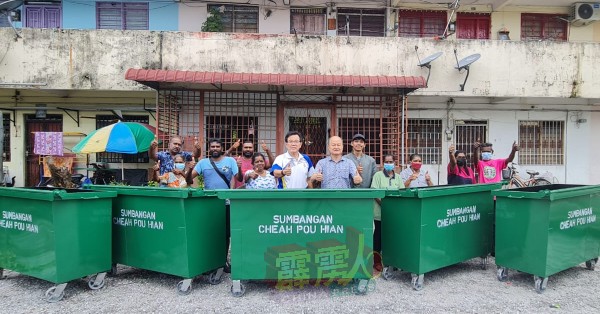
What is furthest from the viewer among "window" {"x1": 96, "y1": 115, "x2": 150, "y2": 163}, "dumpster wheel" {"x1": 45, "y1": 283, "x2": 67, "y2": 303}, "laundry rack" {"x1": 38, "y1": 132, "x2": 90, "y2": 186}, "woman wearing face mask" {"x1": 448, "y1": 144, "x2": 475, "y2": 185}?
"window" {"x1": 96, "y1": 115, "x2": 150, "y2": 163}

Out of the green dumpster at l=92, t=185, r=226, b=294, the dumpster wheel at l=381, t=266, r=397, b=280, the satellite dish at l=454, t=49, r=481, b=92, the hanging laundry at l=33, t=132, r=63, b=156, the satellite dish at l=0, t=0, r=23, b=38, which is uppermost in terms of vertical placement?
the satellite dish at l=0, t=0, r=23, b=38

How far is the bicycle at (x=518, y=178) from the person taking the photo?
9.75 meters

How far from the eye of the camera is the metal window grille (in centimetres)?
1088


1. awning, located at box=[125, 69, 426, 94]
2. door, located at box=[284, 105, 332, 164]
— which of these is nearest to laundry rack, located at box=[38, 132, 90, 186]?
awning, located at box=[125, 69, 426, 94]

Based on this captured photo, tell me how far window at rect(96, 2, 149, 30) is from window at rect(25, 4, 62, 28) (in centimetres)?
119

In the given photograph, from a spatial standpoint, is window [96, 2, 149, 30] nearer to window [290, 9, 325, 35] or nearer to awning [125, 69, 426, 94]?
awning [125, 69, 426, 94]

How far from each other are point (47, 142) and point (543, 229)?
10.2 meters

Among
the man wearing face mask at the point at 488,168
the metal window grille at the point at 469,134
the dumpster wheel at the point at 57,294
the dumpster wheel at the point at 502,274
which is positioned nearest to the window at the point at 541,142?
the metal window grille at the point at 469,134

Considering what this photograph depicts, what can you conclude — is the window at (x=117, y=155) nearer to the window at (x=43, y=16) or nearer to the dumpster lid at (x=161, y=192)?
the window at (x=43, y=16)

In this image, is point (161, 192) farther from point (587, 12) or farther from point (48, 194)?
point (587, 12)

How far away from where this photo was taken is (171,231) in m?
3.98

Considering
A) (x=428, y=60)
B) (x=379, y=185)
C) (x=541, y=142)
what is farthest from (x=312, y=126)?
(x=541, y=142)

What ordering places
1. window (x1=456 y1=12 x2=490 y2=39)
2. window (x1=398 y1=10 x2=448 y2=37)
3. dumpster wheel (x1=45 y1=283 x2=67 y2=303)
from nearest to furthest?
dumpster wheel (x1=45 y1=283 x2=67 y2=303)
window (x1=398 y1=10 x2=448 y2=37)
window (x1=456 y1=12 x2=490 y2=39)

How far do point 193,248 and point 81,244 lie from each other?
3.73 ft
